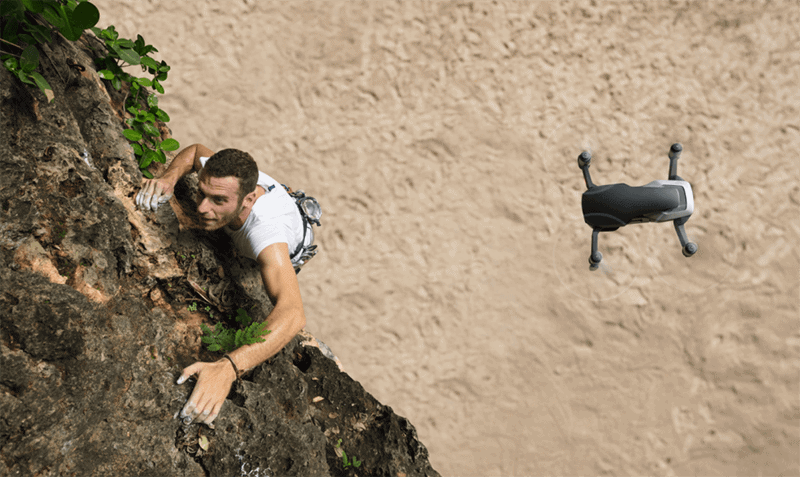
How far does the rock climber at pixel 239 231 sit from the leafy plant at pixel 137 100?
5.1 inches

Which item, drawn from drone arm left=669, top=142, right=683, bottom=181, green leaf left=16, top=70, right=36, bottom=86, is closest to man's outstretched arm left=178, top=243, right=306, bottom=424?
green leaf left=16, top=70, right=36, bottom=86

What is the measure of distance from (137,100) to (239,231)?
3.67 ft

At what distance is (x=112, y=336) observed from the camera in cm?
204

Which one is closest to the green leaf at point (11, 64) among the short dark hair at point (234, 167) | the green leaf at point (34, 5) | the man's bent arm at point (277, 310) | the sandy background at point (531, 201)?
the green leaf at point (34, 5)

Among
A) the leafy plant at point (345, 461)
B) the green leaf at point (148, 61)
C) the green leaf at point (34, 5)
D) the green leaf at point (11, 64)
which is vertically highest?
the green leaf at point (34, 5)

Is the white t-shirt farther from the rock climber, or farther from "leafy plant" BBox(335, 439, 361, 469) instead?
"leafy plant" BBox(335, 439, 361, 469)

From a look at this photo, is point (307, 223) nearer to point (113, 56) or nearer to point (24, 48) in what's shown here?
point (113, 56)

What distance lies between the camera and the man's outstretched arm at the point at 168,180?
261cm

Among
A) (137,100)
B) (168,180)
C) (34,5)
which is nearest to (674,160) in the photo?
(168,180)

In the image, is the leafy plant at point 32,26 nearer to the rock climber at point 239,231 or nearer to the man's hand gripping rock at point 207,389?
the rock climber at point 239,231

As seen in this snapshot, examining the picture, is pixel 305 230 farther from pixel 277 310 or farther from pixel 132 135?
pixel 132 135

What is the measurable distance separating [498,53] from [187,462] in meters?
5.20

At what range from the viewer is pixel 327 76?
5566mm

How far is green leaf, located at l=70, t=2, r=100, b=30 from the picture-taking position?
210 centimetres
